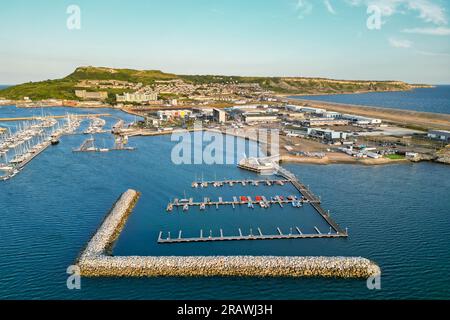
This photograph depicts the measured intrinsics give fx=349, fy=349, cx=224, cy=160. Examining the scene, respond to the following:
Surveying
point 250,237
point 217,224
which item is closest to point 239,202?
point 217,224

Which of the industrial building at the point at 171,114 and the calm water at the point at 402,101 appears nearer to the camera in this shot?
the industrial building at the point at 171,114

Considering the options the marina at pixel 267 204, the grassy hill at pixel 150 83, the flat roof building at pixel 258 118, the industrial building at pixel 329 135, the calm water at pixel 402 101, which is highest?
the grassy hill at pixel 150 83

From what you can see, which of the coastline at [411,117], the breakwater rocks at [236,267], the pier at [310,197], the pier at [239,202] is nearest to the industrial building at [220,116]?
the coastline at [411,117]

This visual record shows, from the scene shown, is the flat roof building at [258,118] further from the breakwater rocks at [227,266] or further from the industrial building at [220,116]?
the breakwater rocks at [227,266]

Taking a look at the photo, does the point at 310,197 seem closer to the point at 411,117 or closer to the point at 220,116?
the point at 220,116

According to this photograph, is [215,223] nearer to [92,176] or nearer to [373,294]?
[373,294]
